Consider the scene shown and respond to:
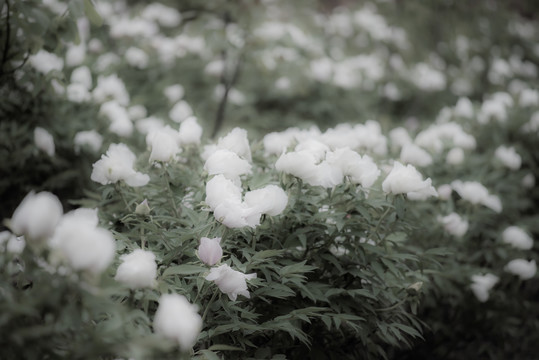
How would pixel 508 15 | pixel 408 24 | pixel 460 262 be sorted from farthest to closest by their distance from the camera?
1. pixel 508 15
2. pixel 408 24
3. pixel 460 262

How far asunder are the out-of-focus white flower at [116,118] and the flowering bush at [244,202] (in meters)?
0.01

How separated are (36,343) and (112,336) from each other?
171 mm

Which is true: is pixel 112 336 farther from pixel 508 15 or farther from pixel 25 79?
pixel 508 15

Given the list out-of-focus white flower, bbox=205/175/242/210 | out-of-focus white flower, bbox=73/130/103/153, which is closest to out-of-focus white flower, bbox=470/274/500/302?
out-of-focus white flower, bbox=205/175/242/210

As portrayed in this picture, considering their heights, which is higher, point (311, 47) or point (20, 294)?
point (20, 294)

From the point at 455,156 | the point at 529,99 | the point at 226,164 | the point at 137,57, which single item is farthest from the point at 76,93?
the point at 529,99

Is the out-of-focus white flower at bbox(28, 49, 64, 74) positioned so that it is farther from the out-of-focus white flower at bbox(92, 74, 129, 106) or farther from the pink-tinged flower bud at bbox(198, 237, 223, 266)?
the pink-tinged flower bud at bbox(198, 237, 223, 266)

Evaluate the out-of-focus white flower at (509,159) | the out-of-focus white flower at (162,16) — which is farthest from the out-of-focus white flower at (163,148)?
the out-of-focus white flower at (162,16)

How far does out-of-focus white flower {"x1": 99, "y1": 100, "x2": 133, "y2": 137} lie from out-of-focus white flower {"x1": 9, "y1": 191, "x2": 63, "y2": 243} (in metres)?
1.80

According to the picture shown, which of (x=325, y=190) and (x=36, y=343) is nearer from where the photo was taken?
(x=36, y=343)

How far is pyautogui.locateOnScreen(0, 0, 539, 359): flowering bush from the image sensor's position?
1167 millimetres

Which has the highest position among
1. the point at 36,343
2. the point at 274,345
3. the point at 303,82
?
the point at 36,343

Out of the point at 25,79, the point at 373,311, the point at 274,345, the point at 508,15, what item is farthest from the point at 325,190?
the point at 508,15

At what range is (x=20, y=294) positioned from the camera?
45.3 inches
